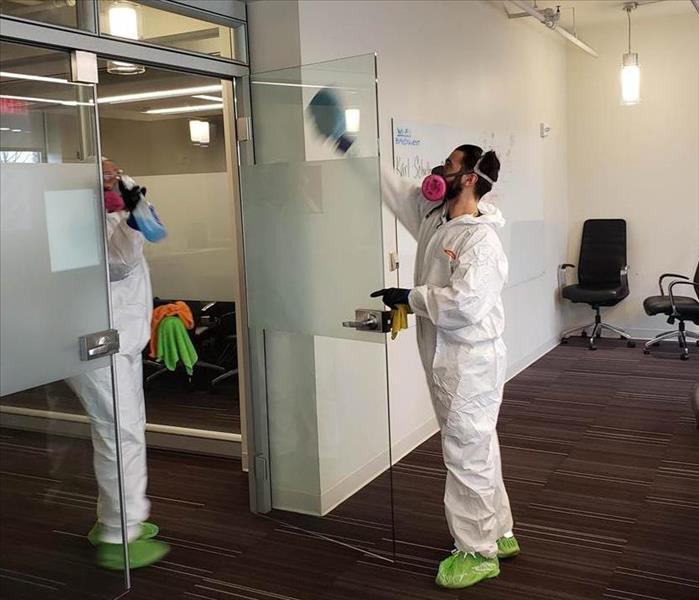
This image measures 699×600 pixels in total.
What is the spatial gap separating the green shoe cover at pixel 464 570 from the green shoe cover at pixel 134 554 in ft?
3.93

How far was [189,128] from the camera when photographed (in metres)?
4.93

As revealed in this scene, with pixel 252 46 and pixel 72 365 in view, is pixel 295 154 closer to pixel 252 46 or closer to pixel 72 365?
pixel 252 46

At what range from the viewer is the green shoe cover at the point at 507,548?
321 cm

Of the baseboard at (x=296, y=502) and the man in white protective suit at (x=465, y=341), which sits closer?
the man in white protective suit at (x=465, y=341)

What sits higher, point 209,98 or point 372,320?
point 209,98

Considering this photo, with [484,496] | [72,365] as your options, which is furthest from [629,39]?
[72,365]

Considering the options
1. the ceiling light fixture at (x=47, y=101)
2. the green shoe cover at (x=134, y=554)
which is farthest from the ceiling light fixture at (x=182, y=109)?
the green shoe cover at (x=134, y=554)

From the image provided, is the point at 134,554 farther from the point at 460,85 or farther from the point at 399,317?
the point at 460,85

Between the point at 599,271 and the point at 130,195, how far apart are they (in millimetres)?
5438

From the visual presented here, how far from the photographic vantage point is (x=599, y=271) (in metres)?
7.63

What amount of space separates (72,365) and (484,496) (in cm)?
156

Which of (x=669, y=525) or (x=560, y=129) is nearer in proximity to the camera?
(x=669, y=525)

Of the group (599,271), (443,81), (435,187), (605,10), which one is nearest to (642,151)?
(599,271)

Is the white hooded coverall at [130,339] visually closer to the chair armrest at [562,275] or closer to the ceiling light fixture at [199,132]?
the ceiling light fixture at [199,132]
